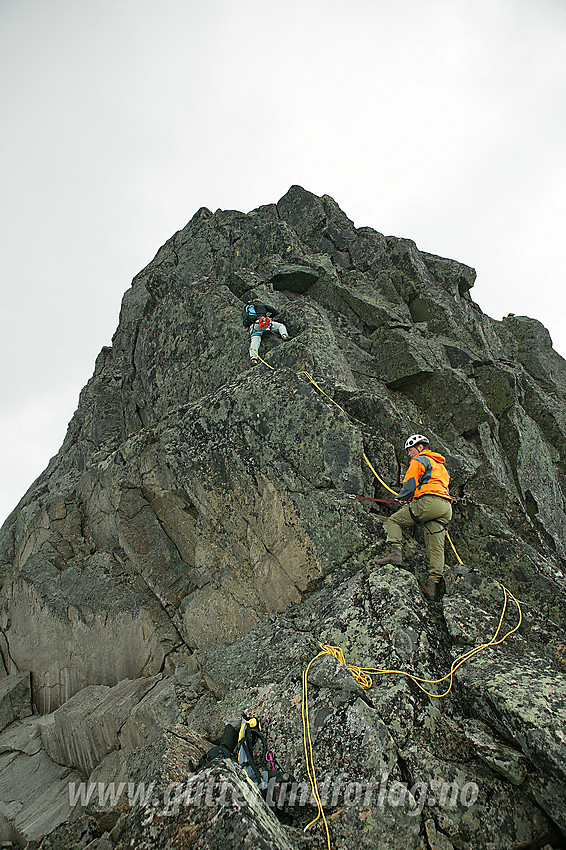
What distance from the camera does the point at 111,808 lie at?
26.0 ft

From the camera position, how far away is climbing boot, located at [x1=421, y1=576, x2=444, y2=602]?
9.11 metres

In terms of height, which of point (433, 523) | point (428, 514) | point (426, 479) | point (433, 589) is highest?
point (426, 479)

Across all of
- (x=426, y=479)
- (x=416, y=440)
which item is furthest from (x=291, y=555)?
(x=416, y=440)

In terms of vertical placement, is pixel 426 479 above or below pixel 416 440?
below

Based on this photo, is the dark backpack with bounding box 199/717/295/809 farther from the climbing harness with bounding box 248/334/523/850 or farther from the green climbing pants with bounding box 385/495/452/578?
the green climbing pants with bounding box 385/495/452/578

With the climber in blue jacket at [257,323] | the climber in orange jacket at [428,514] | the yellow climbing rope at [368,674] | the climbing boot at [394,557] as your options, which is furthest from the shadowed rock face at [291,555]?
the climber in blue jacket at [257,323]

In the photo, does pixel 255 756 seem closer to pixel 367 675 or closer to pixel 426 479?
pixel 367 675

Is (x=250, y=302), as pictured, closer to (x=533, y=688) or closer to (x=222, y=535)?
(x=222, y=535)

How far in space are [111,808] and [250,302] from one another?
13276mm

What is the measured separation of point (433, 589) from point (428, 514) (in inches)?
59.9

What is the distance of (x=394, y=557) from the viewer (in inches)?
370

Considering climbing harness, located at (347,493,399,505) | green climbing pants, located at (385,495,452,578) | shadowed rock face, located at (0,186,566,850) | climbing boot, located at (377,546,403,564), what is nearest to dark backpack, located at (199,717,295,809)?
shadowed rock face, located at (0,186,566,850)

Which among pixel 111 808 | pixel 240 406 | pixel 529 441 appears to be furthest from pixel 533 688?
pixel 529 441

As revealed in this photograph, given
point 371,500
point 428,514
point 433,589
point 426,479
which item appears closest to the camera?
point 433,589
